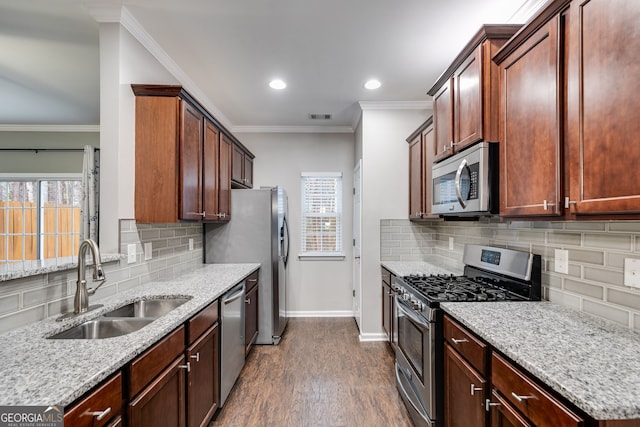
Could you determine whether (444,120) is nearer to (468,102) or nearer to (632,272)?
(468,102)

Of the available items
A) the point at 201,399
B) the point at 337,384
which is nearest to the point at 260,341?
the point at 337,384

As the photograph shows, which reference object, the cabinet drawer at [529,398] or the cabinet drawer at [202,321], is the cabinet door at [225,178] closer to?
the cabinet drawer at [202,321]

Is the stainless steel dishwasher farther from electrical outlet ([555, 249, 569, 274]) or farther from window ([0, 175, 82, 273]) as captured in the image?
window ([0, 175, 82, 273])

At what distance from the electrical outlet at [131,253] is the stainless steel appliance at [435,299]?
1.93 m

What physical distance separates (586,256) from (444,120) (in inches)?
46.9

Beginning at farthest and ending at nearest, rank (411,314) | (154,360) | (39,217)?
(39,217) < (411,314) < (154,360)

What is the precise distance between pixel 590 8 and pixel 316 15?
1461 millimetres

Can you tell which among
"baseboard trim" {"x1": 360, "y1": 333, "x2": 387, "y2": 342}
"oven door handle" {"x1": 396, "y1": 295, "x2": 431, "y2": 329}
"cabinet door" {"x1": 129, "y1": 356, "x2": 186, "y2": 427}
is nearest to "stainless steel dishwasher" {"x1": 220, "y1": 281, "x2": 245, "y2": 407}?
"cabinet door" {"x1": 129, "y1": 356, "x2": 186, "y2": 427}

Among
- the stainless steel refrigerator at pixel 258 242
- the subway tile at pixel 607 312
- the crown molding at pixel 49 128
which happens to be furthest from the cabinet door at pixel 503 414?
the crown molding at pixel 49 128

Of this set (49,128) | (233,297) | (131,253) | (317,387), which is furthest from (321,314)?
(49,128)

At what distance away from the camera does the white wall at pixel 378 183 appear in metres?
3.42

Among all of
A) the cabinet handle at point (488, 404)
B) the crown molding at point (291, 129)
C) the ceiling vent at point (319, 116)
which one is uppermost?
the ceiling vent at point (319, 116)

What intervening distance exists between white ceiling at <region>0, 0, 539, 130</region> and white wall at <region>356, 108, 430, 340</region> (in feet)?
0.83

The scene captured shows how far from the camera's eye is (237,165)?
11.4 feet
